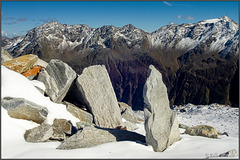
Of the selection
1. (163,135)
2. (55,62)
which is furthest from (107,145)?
(55,62)

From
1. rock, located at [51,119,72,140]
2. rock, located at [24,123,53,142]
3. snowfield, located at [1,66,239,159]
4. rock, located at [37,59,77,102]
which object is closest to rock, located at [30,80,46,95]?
rock, located at [37,59,77,102]

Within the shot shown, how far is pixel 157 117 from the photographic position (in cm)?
1090

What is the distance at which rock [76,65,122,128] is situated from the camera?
51.9 feet

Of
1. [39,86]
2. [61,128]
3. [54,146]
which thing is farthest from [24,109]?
[39,86]

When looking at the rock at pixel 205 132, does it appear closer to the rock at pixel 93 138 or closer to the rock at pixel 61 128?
the rock at pixel 93 138

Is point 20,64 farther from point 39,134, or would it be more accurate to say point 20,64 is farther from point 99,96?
point 39,134

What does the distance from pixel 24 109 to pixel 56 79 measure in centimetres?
472

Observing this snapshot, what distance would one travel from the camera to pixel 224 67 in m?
184

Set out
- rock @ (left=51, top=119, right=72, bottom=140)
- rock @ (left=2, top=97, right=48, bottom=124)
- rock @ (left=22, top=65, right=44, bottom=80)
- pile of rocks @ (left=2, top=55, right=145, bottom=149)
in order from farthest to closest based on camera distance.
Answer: rock @ (left=22, top=65, right=44, bottom=80)
pile of rocks @ (left=2, top=55, right=145, bottom=149)
rock @ (left=51, top=119, right=72, bottom=140)
rock @ (left=2, top=97, right=48, bottom=124)

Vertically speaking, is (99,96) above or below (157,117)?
below

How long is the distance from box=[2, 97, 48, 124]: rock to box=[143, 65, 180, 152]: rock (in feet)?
21.3

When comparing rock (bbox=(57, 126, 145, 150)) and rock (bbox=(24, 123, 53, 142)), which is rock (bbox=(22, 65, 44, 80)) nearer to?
rock (bbox=(24, 123, 53, 142))

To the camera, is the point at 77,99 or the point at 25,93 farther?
the point at 77,99

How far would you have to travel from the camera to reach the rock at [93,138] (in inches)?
403
